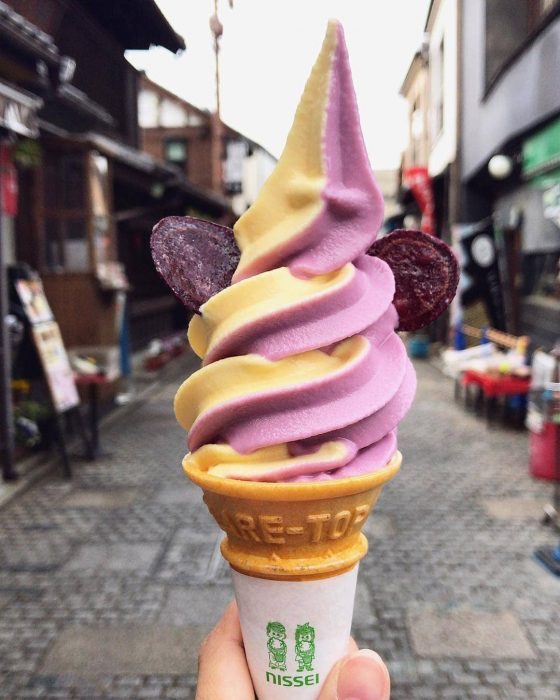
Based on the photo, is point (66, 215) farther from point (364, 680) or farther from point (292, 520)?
point (364, 680)

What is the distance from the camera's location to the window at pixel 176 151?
29719 millimetres

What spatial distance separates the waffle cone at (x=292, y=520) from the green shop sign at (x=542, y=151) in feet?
25.9

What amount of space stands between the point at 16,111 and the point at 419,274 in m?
4.89

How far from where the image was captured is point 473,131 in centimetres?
1373

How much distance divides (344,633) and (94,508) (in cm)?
490

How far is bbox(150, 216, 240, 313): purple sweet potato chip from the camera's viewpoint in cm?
181

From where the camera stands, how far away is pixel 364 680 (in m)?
1.64

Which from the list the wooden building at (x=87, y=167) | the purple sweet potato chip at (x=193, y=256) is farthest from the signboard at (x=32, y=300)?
the purple sweet potato chip at (x=193, y=256)

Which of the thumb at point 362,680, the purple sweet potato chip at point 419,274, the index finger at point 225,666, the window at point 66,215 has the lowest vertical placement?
the index finger at point 225,666

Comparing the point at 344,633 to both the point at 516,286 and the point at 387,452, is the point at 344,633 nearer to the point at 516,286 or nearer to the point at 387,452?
the point at 387,452

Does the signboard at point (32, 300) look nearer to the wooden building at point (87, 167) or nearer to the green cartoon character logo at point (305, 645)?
the wooden building at point (87, 167)

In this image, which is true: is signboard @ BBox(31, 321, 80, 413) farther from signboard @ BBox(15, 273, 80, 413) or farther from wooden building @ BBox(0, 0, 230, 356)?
wooden building @ BBox(0, 0, 230, 356)

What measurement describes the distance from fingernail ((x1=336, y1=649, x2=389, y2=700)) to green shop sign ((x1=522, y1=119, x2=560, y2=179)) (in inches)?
318

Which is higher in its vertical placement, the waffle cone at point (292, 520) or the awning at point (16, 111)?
the awning at point (16, 111)
